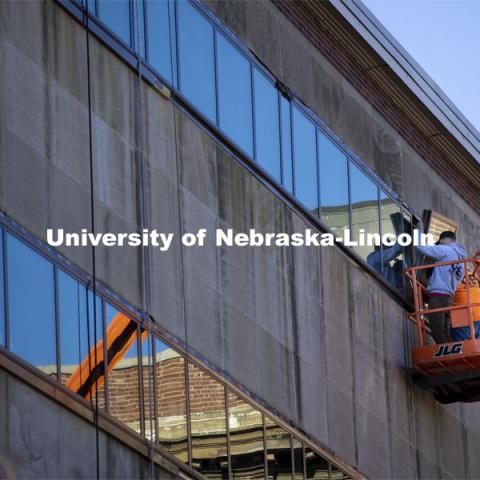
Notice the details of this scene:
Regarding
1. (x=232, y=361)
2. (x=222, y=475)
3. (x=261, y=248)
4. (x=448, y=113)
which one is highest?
(x=448, y=113)

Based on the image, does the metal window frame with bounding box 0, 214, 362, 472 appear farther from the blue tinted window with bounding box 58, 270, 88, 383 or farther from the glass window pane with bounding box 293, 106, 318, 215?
the glass window pane with bounding box 293, 106, 318, 215

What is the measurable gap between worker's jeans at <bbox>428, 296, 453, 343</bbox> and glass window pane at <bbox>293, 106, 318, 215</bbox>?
3.05 metres

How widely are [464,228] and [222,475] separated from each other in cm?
1156

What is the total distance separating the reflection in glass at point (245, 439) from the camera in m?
22.6

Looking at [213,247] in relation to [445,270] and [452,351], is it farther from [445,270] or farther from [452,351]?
[445,270]

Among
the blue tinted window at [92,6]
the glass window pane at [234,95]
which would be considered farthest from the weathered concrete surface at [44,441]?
the glass window pane at [234,95]

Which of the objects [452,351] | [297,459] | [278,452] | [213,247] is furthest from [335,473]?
[213,247]

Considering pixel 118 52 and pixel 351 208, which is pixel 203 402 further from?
pixel 351 208

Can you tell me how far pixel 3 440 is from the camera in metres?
18.4

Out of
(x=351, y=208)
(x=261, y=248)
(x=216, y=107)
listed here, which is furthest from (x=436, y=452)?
(x=216, y=107)

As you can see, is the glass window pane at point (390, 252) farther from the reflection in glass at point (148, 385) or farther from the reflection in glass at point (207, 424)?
the reflection in glass at point (148, 385)

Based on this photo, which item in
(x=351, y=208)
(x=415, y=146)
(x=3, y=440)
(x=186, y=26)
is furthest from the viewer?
(x=415, y=146)

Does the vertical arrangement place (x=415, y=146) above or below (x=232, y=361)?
above

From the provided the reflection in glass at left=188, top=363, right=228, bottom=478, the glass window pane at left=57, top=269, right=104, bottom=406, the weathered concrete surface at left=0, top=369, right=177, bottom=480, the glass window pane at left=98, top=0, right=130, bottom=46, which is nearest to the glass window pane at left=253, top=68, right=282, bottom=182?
the glass window pane at left=98, top=0, right=130, bottom=46
